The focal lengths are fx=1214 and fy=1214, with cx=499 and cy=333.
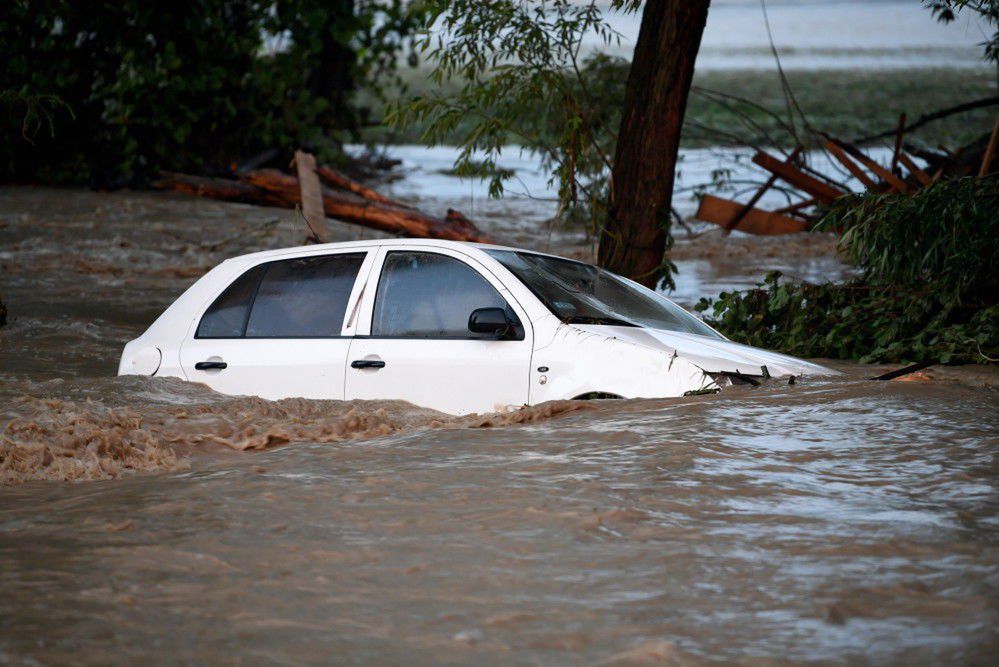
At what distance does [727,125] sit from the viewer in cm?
4647

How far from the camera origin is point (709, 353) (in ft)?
22.3

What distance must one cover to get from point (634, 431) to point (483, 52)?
743cm

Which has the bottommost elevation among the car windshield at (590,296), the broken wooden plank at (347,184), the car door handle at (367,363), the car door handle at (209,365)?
the car door handle at (209,365)

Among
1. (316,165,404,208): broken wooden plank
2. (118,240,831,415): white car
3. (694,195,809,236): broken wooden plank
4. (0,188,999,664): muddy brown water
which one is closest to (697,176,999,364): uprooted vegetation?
(0,188,999,664): muddy brown water

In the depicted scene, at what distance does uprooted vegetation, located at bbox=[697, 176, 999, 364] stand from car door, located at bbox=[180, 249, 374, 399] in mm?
4349

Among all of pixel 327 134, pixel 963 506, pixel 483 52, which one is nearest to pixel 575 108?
pixel 483 52

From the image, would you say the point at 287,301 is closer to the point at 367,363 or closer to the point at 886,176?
the point at 367,363

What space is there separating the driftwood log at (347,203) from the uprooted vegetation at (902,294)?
12.7ft

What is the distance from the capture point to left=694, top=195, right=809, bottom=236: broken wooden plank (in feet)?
59.3

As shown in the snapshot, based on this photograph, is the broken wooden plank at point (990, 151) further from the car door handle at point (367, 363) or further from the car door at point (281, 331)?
the car door handle at point (367, 363)

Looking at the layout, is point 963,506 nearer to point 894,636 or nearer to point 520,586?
point 894,636

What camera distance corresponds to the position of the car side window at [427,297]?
7094 millimetres

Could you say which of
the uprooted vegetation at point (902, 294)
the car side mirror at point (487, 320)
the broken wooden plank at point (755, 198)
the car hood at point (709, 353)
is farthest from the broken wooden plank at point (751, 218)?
the car side mirror at point (487, 320)

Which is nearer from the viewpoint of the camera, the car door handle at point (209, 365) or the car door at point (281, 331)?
the car door at point (281, 331)
